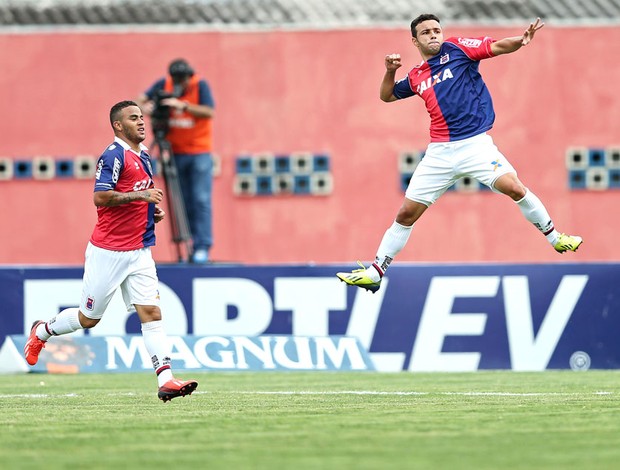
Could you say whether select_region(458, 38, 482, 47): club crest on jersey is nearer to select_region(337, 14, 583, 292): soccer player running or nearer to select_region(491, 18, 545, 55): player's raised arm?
select_region(337, 14, 583, 292): soccer player running

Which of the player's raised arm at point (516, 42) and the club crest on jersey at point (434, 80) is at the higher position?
the player's raised arm at point (516, 42)

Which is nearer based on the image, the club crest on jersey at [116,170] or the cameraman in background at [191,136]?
the club crest on jersey at [116,170]

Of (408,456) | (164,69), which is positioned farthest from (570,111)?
(408,456)

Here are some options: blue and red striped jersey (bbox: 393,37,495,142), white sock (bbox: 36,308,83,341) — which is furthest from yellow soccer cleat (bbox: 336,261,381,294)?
white sock (bbox: 36,308,83,341)

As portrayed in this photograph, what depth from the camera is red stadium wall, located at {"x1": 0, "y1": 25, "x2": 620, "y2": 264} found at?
58.0 feet

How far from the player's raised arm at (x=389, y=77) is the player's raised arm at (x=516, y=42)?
29.2 inches

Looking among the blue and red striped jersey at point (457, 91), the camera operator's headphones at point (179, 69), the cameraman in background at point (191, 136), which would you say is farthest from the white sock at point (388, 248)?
the camera operator's headphones at point (179, 69)

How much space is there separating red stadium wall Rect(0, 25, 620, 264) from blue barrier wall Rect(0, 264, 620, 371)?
4.20 m

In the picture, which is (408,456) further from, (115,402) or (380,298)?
(380,298)

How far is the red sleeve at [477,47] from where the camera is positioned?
10391 millimetres

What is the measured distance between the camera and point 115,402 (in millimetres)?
9398

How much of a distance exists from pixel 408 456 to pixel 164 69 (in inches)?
466

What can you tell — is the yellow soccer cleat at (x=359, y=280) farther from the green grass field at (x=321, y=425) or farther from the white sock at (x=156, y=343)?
the white sock at (x=156, y=343)

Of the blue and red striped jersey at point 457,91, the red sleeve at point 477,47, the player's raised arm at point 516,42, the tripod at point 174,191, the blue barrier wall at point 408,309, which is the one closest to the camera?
the player's raised arm at point 516,42
